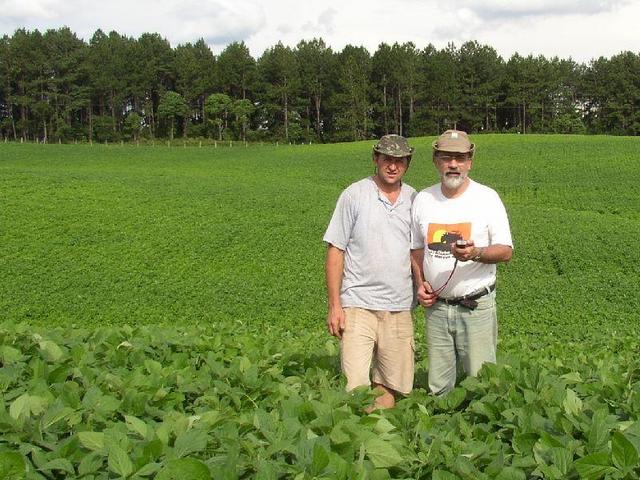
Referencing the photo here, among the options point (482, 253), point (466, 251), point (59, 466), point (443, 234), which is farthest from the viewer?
point (443, 234)

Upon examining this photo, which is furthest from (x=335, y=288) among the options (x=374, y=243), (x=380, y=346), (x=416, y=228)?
(x=416, y=228)

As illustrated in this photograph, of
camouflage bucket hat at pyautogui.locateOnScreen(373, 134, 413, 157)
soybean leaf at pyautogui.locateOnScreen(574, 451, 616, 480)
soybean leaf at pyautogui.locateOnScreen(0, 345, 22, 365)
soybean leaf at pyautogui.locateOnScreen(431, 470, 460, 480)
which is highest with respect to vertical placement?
camouflage bucket hat at pyautogui.locateOnScreen(373, 134, 413, 157)

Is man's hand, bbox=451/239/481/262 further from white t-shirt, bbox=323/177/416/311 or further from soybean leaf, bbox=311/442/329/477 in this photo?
soybean leaf, bbox=311/442/329/477

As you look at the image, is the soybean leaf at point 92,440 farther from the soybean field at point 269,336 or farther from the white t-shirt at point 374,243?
the white t-shirt at point 374,243

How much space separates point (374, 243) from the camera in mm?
4902

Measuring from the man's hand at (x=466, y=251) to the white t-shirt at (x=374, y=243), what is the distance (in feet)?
1.90

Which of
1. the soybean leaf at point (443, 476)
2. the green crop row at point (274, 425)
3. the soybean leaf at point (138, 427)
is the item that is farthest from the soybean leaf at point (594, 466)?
the soybean leaf at point (138, 427)

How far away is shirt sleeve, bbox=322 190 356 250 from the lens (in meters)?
4.93

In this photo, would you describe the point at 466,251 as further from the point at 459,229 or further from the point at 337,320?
the point at 337,320

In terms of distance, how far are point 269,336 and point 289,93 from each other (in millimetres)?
88324

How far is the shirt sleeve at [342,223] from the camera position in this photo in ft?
16.2

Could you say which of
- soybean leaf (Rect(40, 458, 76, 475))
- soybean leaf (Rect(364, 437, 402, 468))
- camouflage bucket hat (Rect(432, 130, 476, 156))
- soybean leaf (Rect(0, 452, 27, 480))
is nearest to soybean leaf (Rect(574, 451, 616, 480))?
soybean leaf (Rect(364, 437, 402, 468))

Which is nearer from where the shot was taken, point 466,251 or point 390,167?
point 466,251

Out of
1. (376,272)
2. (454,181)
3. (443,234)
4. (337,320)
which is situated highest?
(454,181)
